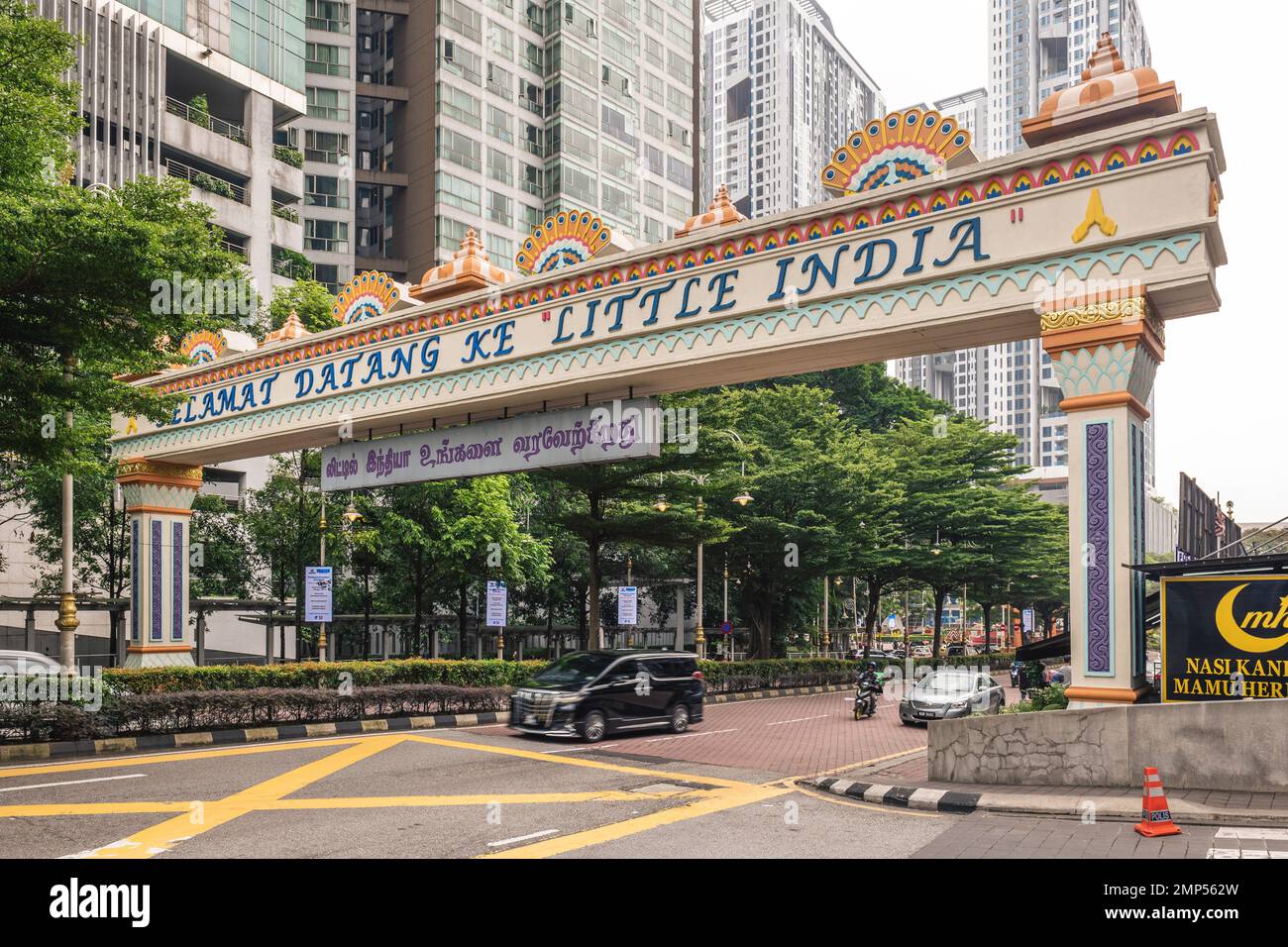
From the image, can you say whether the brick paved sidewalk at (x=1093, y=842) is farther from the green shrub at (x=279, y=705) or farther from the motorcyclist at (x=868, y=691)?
the motorcyclist at (x=868, y=691)

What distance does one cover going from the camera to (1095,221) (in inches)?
472

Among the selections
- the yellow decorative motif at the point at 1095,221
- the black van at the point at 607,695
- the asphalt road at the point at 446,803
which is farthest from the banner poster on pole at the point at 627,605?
the yellow decorative motif at the point at 1095,221

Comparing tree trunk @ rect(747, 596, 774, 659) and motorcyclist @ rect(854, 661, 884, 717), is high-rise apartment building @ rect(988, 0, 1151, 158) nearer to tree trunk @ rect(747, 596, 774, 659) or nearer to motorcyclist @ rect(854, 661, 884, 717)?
tree trunk @ rect(747, 596, 774, 659)

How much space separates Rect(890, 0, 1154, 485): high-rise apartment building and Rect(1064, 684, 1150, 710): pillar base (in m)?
148

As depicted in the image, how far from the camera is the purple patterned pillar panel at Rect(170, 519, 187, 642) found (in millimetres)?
22844

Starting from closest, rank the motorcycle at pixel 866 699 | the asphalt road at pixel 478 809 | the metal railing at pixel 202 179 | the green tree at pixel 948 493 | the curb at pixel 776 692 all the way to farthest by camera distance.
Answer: the asphalt road at pixel 478 809 < the motorcycle at pixel 866 699 < the curb at pixel 776 692 < the green tree at pixel 948 493 < the metal railing at pixel 202 179

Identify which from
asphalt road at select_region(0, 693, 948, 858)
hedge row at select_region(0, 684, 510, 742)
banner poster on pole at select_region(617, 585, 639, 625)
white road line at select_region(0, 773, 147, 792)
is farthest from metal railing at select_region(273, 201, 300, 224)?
white road line at select_region(0, 773, 147, 792)

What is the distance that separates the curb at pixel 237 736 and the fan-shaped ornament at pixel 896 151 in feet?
41.1

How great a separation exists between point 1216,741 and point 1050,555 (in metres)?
44.2

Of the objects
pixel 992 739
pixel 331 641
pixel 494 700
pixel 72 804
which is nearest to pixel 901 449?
pixel 331 641

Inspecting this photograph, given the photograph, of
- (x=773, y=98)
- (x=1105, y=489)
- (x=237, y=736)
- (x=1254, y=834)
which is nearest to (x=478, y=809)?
(x=1254, y=834)

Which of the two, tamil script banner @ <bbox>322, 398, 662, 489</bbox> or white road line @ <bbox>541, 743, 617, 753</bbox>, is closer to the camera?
tamil script banner @ <bbox>322, 398, 662, 489</bbox>

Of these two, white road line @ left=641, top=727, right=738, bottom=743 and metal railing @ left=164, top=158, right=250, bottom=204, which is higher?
metal railing @ left=164, top=158, right=250, bottom=204

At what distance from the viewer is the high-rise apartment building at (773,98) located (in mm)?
161000
